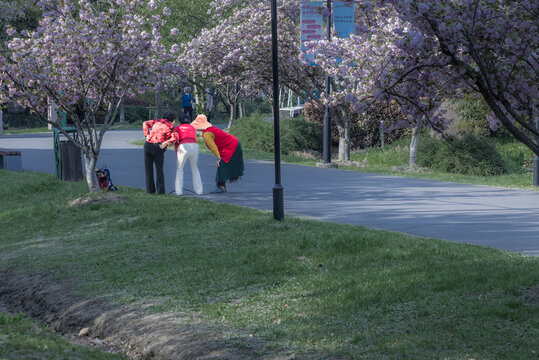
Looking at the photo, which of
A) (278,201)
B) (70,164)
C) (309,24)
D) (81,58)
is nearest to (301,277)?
(278,201)

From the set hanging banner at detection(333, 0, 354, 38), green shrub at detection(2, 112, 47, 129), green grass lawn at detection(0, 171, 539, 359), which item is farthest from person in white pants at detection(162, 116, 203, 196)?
green shrub at detection(2, 112, 47, 129)

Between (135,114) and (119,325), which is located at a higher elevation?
(135,114)

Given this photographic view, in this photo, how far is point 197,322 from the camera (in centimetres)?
777

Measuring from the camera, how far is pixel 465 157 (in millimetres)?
27297

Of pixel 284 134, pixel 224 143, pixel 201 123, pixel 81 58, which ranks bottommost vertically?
pixel 284 134

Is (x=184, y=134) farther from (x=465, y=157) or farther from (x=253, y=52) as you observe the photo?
(x=465, y=157)

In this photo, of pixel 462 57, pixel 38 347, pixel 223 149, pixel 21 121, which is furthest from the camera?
pixel 21 121

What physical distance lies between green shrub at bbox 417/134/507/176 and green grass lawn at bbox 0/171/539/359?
47.2ft

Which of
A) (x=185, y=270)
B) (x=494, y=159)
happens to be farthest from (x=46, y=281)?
(x=494, y=159)

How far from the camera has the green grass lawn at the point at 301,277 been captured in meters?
6.83

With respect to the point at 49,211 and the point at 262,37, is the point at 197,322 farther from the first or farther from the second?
the point at 262,37

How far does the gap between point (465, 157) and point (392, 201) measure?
464 inches

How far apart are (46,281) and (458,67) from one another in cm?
591

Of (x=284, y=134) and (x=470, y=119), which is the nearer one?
(x=470, y=119)
